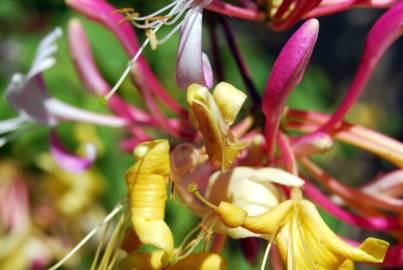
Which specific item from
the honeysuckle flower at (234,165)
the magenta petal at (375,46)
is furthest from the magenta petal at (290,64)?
the magenta petal at (375,46)

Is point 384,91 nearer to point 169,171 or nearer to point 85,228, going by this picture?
point 85,228

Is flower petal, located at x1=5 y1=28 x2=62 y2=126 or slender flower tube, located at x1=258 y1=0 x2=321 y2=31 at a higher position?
slender flower tube, located at x1=258 y1=0 x2=321 y2=31

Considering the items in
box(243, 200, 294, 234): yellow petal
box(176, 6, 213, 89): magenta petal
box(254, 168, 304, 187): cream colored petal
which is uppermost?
box(176, 6, 213, 89): magenta petal

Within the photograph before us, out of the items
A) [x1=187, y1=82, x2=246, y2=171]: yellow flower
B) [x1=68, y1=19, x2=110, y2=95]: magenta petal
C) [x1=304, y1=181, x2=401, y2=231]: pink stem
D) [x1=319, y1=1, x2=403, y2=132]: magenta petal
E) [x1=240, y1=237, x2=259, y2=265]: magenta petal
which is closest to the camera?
[x1=187, y1=82, x2=246, y2=171]: yellow flower

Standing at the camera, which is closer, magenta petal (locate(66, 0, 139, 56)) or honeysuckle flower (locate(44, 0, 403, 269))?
honeysuckle flower (locate(44, 0, 403, 269))

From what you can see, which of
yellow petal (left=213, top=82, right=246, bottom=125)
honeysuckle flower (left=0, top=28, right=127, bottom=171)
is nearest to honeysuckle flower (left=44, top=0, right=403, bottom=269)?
Result: yellow petal (left=213, top=82, right=246, bottom=125)

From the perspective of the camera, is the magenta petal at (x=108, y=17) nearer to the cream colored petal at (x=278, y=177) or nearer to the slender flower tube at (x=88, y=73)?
the slender flower tube at (x=88, y=73)

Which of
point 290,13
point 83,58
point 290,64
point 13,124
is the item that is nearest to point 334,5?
point 290,13

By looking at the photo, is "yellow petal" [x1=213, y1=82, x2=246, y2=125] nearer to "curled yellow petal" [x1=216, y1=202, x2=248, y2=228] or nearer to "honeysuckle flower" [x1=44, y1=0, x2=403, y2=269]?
"honeysuckle flower" [x1=44, y1=0, x2=403, y2=269]
